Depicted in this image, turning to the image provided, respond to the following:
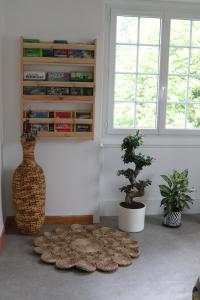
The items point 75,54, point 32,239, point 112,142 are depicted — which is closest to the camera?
point 32,239

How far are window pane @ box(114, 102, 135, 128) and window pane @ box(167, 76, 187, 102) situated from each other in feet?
1.46

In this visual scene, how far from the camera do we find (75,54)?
3736 millimetres

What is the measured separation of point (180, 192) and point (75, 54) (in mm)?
1725

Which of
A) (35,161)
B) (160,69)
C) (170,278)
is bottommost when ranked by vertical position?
(170,278)

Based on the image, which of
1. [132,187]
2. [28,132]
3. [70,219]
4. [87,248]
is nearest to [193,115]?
[132,187]

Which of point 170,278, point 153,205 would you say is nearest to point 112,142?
point 153,205

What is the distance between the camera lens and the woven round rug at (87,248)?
3.02 m

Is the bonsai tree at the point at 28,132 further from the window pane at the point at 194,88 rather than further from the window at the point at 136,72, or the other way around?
the window pane at the point at 194,88

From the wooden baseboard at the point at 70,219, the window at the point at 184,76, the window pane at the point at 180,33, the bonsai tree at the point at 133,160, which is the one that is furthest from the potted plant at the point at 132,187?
the window pane at the point at 180,33

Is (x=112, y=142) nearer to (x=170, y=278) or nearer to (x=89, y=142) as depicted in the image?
(x=89, y=142)

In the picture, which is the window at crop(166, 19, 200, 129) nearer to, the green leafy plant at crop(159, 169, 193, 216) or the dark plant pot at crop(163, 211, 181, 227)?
the green leafy plant at crop(159, 169, 193, 216)

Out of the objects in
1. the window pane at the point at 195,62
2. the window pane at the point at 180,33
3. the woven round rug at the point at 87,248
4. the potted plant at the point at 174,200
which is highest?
the window pane at the point at 180,33

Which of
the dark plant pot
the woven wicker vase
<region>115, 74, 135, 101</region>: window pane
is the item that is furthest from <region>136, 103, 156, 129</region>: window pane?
the woven wicker vase

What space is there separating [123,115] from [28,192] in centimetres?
137
